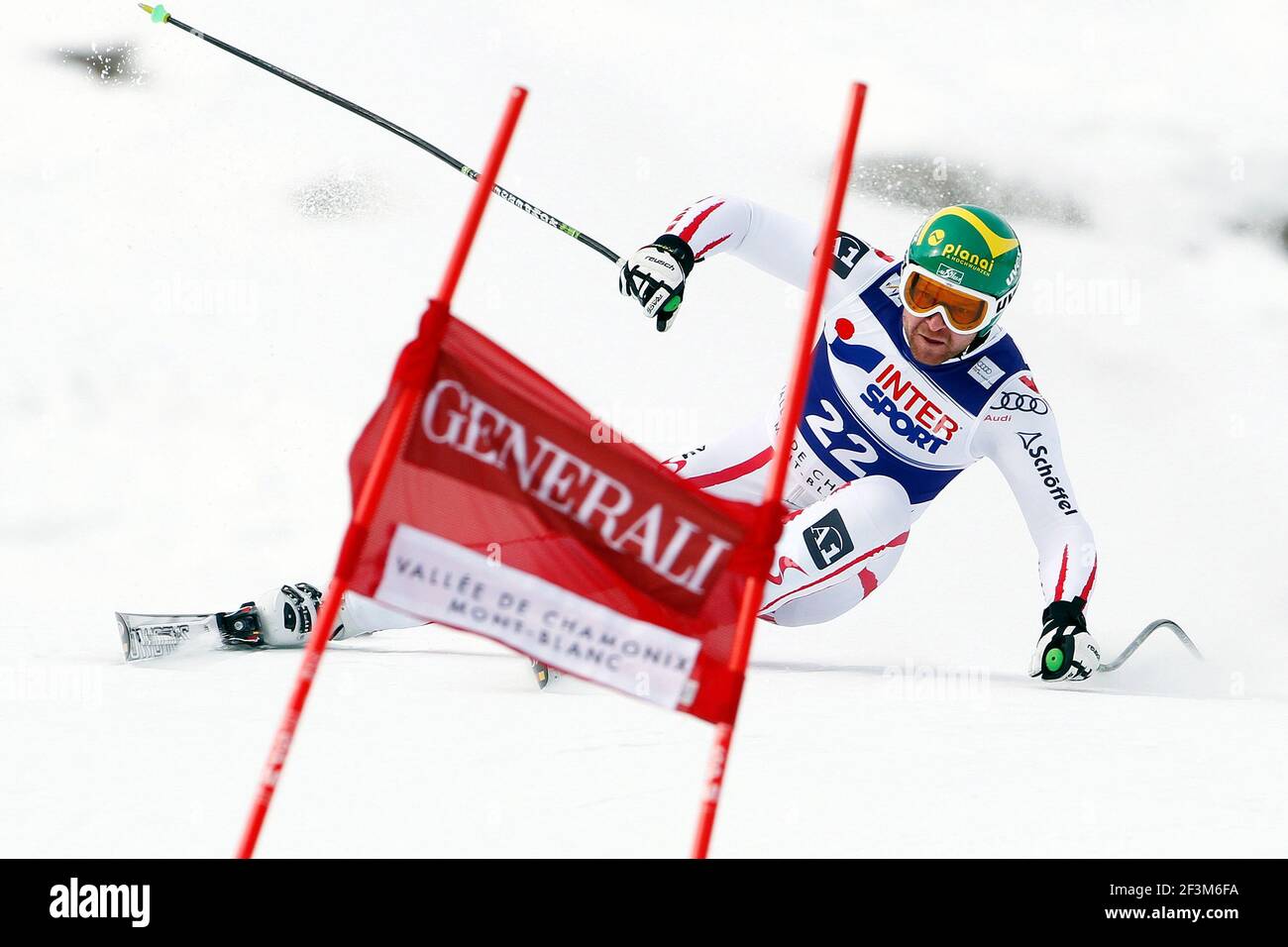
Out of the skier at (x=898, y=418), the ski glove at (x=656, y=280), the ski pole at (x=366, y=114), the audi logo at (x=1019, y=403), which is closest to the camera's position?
the ski glove at (x=656, y=280)

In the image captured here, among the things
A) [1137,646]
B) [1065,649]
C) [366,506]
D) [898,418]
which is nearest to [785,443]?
[366,506]

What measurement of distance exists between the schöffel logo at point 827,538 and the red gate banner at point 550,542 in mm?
2388

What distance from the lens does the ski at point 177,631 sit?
4355mm

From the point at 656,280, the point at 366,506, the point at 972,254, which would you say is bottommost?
the point at 366,506

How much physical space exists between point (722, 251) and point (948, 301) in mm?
840

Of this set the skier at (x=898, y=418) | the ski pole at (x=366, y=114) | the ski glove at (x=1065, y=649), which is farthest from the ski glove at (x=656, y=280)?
the ski glove at (x=1065, y=649)

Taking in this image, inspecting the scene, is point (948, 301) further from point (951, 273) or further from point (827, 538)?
point (827, 538)

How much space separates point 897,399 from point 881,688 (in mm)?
1026

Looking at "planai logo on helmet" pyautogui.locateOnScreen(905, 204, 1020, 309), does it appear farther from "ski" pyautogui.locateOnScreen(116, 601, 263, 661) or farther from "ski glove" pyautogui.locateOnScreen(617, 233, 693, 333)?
"ski" pyautogui.locateOnScreen(116, 601, 263, 661)

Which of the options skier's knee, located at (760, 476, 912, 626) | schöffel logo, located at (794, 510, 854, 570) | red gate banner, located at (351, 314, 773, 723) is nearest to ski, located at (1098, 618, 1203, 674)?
skier's knee, located at (760, 476, 912, 626)

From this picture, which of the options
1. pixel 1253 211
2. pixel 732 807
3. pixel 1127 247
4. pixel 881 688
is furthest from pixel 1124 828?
pixel 1253 211

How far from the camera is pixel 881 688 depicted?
14.5 feet

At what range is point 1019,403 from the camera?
466 centimetres
